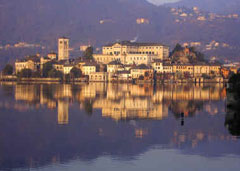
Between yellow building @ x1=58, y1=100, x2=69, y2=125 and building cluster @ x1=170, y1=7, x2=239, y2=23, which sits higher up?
building cluster @ x1=170, y1=7, x2=239, y2=23

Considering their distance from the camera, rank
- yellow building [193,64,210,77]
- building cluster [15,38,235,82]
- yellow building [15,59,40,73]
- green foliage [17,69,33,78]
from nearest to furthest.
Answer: building cluster [15,38,235,82], yellow building [193,64,210,77], green foliage [17,69,33,78], yellow building [15,59,40,73]

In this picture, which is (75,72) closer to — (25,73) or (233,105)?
(25,73)

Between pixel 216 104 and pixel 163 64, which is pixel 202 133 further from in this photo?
pixel 163 64

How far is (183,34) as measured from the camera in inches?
5413

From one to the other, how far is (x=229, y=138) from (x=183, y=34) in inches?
4715

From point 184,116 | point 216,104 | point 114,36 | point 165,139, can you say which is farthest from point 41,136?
point 114,36

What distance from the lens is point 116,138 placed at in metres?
19.5

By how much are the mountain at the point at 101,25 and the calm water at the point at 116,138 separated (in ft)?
300

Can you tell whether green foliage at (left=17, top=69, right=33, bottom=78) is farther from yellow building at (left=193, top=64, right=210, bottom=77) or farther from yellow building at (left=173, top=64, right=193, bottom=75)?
yellow building at (left=193, top=64, right=210, bottom=77)

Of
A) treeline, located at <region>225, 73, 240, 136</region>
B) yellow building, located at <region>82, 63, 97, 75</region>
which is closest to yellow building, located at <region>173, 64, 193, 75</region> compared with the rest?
yellow building, located at <region>82, 63, 97, 75</region>

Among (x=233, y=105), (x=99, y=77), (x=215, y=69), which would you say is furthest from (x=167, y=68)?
(x=233, y=105)

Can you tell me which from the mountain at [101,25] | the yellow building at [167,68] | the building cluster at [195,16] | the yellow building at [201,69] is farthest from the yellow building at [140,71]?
the building cluster at [195,16]

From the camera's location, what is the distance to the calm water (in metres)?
15.8

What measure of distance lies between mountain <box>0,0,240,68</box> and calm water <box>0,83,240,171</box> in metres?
91.6
